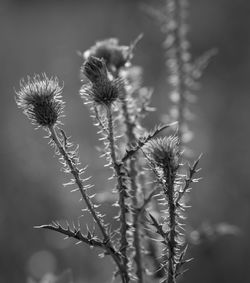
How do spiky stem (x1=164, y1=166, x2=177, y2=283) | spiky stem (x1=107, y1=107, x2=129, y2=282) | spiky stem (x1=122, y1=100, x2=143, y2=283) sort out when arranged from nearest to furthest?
spiky stem (x1=164, y1=166, x2=177, y2=283)
spiky stem (x1=107, y1=107, x2=129, y2=282)
spiky stem (x1=122, y1=100, x2=143, y2=283)

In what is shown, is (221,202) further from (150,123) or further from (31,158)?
(31,158)

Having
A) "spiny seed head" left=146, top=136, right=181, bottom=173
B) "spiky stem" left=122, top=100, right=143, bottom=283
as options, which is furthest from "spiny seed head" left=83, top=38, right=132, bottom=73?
"spiny seed head" left=146, top=136, right=181, bottom=173

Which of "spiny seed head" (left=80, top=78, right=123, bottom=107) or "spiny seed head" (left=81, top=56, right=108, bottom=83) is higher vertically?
"spiny seed head" (left=81, top=56, right=108, bottom=83)

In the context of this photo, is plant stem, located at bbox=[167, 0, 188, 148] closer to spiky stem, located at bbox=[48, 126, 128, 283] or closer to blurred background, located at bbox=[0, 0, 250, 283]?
blurred background, located at bbox=[0, 0, 250, 283]

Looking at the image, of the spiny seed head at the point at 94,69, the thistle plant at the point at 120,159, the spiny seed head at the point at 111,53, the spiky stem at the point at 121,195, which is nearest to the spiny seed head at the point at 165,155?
the thistle plant at the point at 120,159

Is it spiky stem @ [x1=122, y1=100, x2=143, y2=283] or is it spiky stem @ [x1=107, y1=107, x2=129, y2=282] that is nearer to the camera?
spiky stem @ [x1=107, y1=107, x2=129, y2=282]

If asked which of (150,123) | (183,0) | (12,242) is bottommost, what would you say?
(12,242)

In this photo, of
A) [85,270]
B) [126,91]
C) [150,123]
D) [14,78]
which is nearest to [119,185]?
[126,91]
